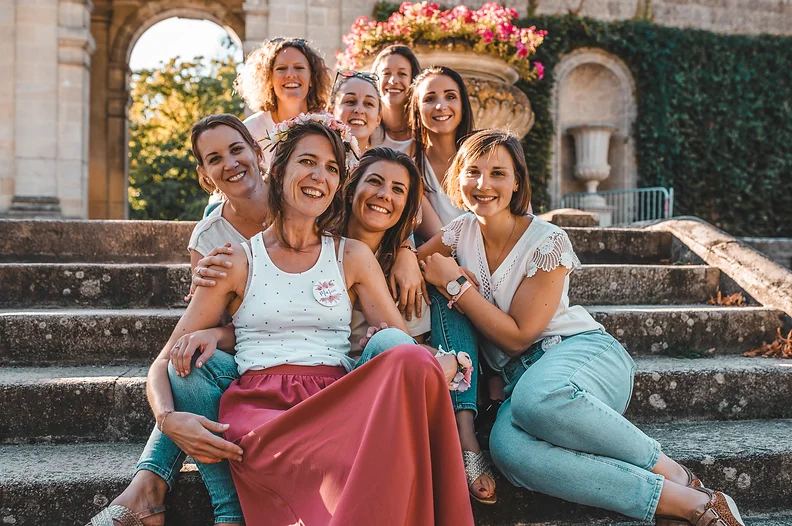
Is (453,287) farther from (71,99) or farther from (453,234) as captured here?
(71,99)

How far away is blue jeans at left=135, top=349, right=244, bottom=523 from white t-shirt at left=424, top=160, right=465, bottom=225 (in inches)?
50.1

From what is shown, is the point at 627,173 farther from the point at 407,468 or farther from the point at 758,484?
the point at 407,468

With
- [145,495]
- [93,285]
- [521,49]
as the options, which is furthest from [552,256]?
[521,49]

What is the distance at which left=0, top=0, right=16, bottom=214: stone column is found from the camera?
6922 mm

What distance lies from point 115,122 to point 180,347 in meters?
9.77

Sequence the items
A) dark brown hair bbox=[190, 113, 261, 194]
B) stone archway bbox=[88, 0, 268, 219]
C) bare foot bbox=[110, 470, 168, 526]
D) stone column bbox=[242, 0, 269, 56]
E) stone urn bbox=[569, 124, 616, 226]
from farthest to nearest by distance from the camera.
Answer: stone archway bbox=[88, 0, 268, 219]
stone urn bbox=[569, 124, 616, 226]
stone column bbox=[242, 0, 269, 56]
dark brown hair bbox=[190, 113, 261, 194]
bare foot bbox=[110, 470, 168, 526]

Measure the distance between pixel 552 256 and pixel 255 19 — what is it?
6463mm

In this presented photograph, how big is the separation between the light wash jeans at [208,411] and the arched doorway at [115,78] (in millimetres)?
9294

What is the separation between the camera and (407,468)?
151cm

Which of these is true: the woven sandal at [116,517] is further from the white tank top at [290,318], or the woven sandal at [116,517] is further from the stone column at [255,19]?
the stone column at [255,19]

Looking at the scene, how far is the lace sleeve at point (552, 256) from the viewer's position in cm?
214

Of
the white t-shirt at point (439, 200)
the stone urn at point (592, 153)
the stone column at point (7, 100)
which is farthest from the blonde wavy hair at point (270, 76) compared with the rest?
the stone urn at point (592, 153)

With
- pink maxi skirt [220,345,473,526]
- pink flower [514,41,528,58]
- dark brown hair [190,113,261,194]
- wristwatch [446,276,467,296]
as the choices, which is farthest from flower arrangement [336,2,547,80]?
pink maxi skirt [220,345,473,526]

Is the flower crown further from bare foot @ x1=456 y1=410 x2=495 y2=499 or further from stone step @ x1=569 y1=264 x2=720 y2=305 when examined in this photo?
stone step @ x1=569 y1=264 x2=720 y2=305
